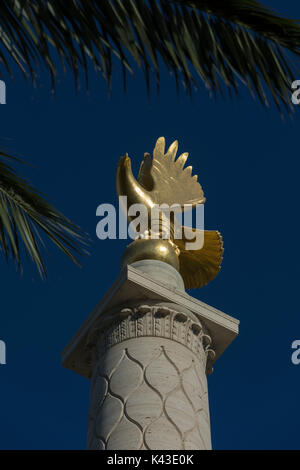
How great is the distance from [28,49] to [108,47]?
46cm

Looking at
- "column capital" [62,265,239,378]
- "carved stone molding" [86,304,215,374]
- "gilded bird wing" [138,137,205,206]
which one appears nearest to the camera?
"carved stone molding" [86,304,215,374]

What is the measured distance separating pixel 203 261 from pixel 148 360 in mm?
3634

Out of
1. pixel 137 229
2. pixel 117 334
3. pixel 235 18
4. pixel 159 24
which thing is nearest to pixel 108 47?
pixel 159 24

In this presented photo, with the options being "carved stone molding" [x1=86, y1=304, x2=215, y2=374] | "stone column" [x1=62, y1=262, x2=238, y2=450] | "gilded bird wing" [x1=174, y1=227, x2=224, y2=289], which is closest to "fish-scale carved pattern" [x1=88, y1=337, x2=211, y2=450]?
"stone column" [x1=62, y1=262, x2=238, y2=450]

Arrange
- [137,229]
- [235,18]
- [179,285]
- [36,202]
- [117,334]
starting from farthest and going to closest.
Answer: [137,229] → [179,285] → [117,334] → [36,202] → [235,18]

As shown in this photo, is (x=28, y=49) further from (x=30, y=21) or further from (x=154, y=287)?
(x=154, y=287)

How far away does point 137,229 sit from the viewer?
1168 centimetres

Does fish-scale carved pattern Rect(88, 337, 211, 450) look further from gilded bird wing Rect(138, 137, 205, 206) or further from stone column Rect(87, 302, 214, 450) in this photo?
gilded bird wing Rect(138, 137, 205, 206)

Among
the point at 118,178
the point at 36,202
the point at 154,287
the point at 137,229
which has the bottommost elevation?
the point at 36,202

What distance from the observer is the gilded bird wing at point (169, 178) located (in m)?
12.4

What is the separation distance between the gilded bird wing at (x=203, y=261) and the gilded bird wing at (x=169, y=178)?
0.85 metres

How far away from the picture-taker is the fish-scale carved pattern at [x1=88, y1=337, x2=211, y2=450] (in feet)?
26.8

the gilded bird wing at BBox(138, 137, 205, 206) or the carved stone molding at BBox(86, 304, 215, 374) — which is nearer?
the carved stone molding at BBox(86, 304, 215, 374)

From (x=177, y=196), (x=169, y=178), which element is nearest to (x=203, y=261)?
(x=177, y=196)
